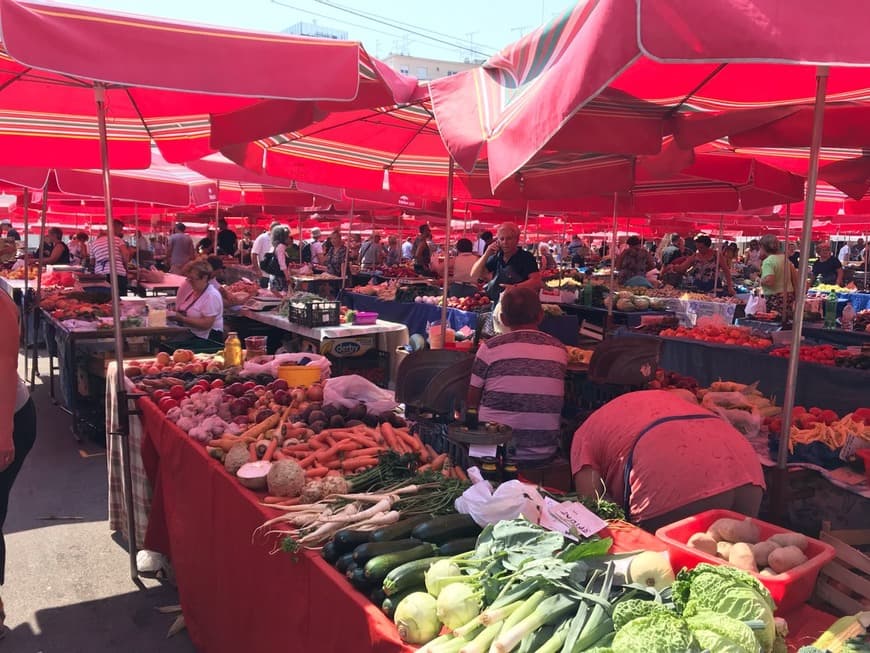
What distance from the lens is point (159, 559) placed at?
448cm

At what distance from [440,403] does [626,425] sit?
145 cm

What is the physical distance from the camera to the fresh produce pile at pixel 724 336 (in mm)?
7836

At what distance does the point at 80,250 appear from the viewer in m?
21.1

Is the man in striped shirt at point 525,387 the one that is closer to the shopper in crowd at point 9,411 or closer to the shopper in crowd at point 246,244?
the shopper in crowd at point 9,411

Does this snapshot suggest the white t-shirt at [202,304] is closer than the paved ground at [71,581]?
No

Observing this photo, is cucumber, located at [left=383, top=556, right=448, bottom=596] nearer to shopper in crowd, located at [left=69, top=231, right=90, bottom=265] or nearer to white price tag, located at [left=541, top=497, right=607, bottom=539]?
white price tag, located at [left=541, top=497, right=607, bottom=539]

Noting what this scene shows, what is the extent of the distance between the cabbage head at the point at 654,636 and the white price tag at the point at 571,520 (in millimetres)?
724

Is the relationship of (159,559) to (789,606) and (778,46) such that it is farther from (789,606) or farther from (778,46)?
(778,46)

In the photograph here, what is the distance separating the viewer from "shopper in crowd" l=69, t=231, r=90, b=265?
20.0 meters

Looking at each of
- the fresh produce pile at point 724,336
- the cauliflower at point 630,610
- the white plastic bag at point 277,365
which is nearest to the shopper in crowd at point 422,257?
the fresh produce pile at point 724,336

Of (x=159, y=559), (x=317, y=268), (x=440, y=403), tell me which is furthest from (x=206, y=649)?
(x=317, y=268)

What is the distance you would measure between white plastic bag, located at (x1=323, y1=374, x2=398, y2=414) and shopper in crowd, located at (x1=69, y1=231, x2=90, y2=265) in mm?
18105

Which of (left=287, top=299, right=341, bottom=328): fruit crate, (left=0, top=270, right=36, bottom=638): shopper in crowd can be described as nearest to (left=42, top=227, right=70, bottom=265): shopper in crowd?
(left=287, top=299, right=341, bottom=328): fruit crate

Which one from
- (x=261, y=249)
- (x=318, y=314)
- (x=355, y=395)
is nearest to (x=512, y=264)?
(x=318, y=314)
